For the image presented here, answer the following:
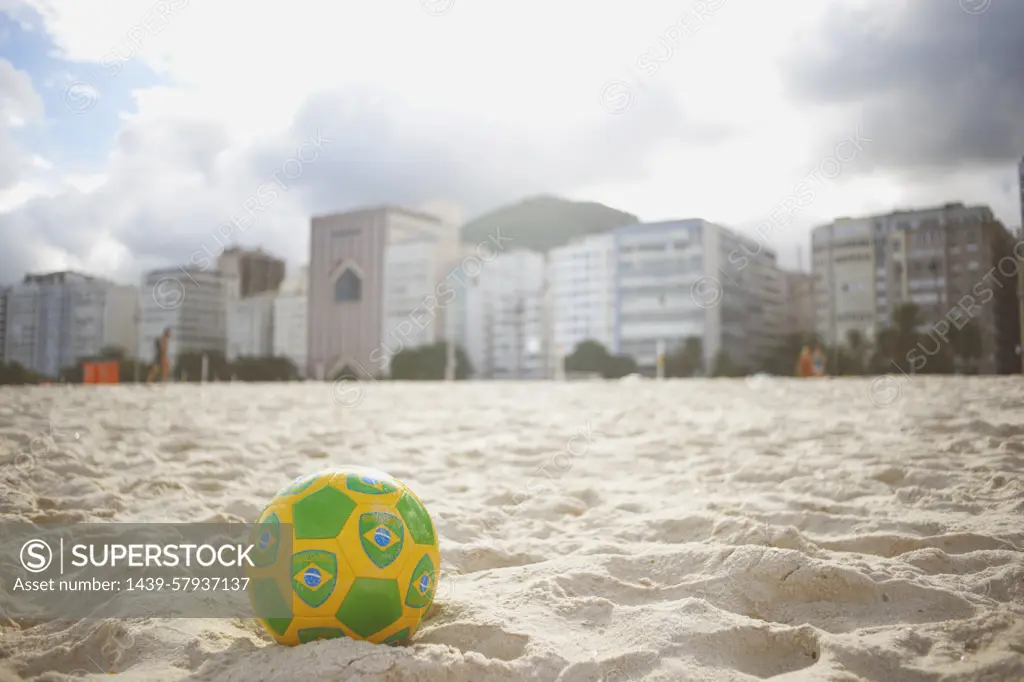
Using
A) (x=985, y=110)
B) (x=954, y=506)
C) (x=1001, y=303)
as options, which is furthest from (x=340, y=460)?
(x=1001, y=303)

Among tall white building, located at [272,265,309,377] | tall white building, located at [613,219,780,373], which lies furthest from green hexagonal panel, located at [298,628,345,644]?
tall white building, located at [272,265,309,377]

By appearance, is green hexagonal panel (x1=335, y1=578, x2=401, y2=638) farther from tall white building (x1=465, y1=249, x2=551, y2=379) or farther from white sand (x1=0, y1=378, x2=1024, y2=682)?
tall white building (x1=465, y1=249, x2=551, y2=379)

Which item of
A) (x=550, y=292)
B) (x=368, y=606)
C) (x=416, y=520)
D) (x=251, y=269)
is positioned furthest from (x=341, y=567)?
(x=251, y=269)

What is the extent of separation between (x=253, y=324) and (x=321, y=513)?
8942cm

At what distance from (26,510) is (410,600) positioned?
2.37 meters

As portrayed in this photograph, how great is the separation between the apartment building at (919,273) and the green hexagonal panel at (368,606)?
20.9 m

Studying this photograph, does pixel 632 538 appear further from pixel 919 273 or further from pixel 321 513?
pixel 919 273

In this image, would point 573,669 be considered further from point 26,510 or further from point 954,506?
point 26,510

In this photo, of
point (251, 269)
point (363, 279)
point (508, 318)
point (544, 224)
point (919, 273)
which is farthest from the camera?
point (544, 224)

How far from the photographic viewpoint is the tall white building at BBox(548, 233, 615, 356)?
73.0m

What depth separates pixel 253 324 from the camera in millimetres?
85688

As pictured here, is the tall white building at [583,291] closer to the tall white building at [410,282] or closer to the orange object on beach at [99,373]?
the tall white building at [410,282]

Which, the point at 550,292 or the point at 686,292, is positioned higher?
the point at 550,292

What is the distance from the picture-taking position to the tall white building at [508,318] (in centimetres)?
7562
